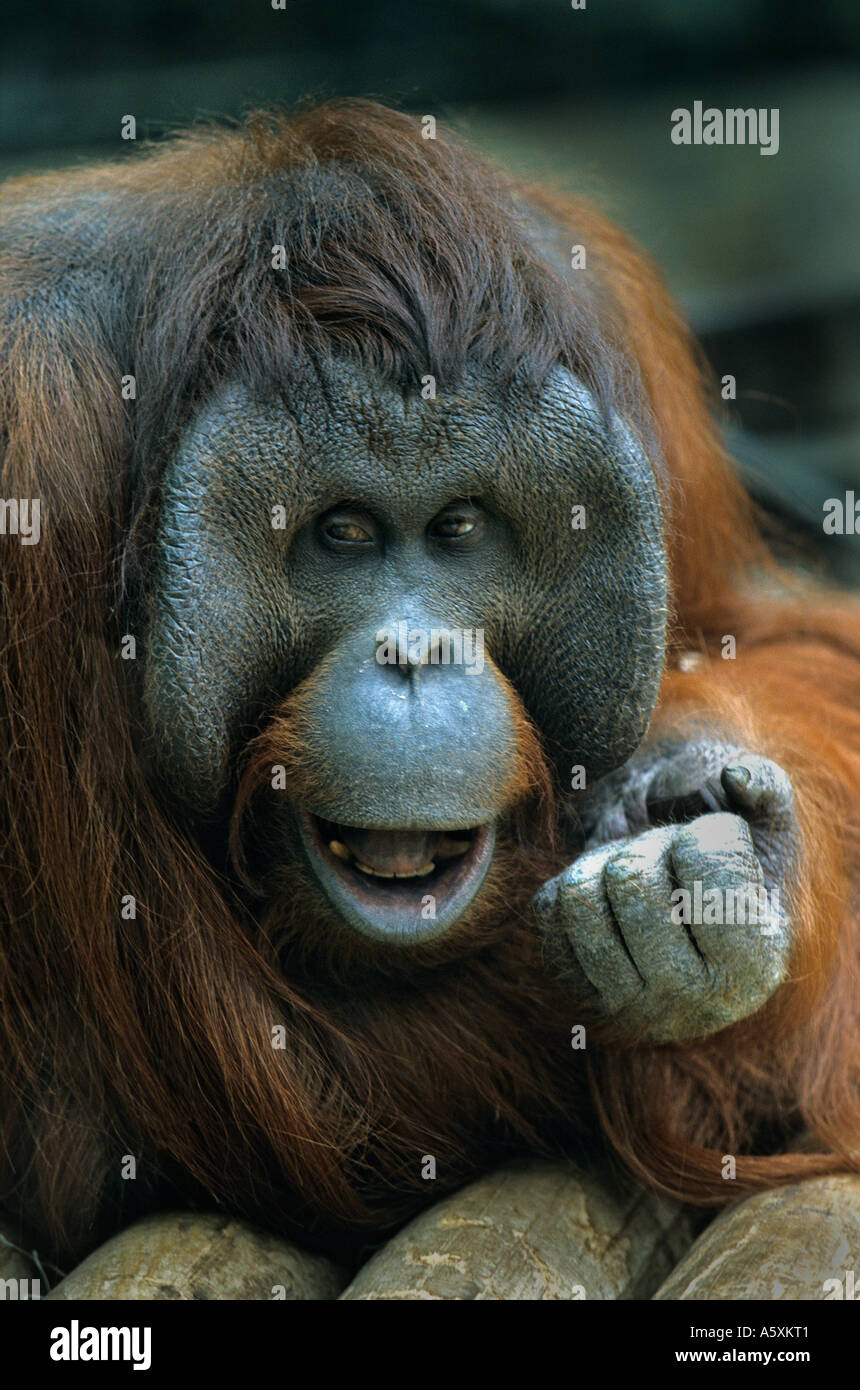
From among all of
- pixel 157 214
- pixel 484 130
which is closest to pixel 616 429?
pixel 157 214

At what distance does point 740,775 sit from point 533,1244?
0.74 meters

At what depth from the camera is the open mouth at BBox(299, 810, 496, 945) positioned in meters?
2.10

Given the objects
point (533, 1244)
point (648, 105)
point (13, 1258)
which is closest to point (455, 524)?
point (533, 1244)

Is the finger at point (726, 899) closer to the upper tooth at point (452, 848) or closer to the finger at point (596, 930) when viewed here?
the finger at point (596, 930)

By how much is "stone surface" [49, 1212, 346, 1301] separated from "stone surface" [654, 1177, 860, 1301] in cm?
55

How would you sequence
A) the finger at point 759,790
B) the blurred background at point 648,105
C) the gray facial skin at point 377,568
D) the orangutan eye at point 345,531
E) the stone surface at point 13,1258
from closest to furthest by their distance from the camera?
1. the gray facial skin at point 377,568
2. the orangutan eye at point 345,531
3. the finger at point 759,790
4. the stone surface at point 13,1258
5. the blurred background at point 648,105

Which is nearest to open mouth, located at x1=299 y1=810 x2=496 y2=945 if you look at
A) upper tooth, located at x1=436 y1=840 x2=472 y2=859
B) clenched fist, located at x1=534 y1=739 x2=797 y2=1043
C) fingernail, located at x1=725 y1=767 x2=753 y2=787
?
upper tooth, located at x1=436 y1=840 x2=472 y2=859

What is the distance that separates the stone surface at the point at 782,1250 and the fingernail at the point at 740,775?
0.63 m

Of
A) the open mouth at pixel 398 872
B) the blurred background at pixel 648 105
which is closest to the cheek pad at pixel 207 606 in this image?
the open mouth at pixel 398 872

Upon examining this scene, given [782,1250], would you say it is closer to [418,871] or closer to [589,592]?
[418,871]

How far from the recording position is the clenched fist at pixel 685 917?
2.05 m

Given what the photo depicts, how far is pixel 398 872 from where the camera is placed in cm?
213

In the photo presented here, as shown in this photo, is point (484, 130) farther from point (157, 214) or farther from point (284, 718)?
point (284, 718)

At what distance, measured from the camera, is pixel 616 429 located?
7.23ft
